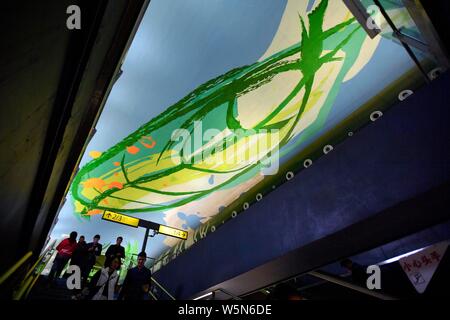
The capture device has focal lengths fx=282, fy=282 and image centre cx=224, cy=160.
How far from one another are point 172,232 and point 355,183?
17.3ft

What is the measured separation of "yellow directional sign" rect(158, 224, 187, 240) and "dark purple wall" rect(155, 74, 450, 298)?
187 centimetres

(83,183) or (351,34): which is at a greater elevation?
(351,34)

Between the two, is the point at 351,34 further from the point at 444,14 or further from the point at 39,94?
the point at 39,94

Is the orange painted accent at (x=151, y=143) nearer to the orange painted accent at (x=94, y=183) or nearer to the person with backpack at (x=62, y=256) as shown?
the orange painted accent at (x=94, y=183)

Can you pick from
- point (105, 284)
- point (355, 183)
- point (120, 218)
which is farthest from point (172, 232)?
point (355, 183)

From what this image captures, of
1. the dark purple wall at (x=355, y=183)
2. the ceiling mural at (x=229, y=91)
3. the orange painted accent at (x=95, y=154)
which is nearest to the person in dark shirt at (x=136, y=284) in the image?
the dark purple wall at (x=355, y=183)

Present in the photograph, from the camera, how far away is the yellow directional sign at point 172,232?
24.8ft

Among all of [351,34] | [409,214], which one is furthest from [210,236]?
[351,34]

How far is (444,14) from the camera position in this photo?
264 cm

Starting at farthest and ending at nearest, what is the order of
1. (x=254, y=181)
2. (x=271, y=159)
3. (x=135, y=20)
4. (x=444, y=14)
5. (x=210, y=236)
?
(x=210, y=236) < (x=254, y=181) < (x=271, y=159) < (x=444, y=14) < (x=135, y=20)

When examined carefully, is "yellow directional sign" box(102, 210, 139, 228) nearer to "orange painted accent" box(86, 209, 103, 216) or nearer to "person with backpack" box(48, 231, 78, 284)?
"orange painted accent" box(86, 209, 103, 216)

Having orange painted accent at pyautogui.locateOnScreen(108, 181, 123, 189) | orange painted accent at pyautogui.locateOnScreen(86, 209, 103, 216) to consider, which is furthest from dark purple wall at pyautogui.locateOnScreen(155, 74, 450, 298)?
orange painted accent at pyautogui.locateOnScreen(86, 209, 103, 216)

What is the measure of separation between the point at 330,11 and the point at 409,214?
2.67 meters

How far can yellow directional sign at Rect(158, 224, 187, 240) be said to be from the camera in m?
7.55
